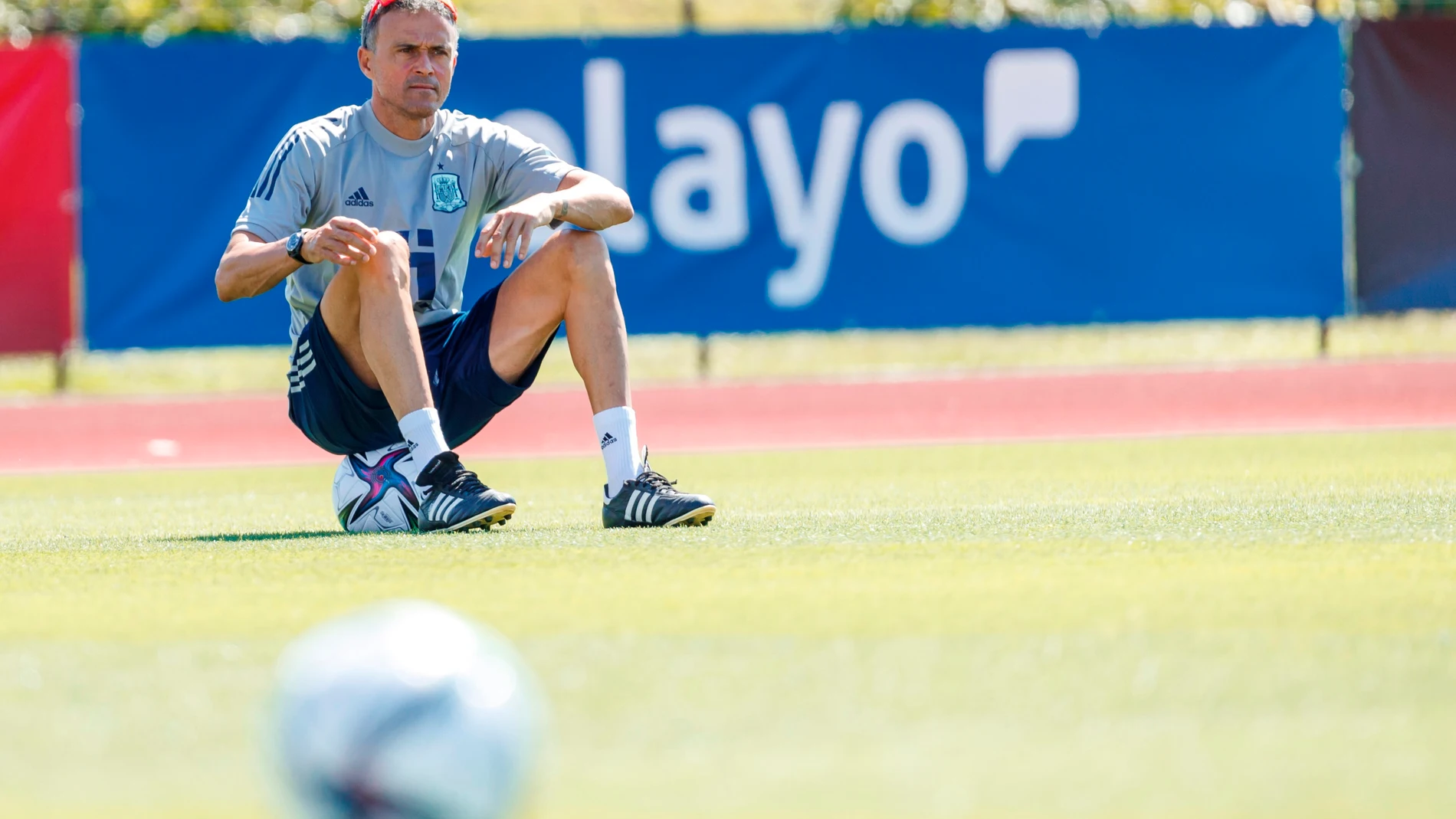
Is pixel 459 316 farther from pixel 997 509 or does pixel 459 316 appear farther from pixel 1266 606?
pixel 1266 606

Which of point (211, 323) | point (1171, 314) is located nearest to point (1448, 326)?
point (1171, 314)

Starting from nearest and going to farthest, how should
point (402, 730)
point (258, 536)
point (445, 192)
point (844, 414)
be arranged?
point (402, 730) < point (258, 536) < point (445, 192) < point (844, 414)

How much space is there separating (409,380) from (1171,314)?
6.44 meters

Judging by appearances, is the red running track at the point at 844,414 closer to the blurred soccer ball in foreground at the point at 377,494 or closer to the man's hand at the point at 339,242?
the blurred soccer ball in foreground at the point at 377,494

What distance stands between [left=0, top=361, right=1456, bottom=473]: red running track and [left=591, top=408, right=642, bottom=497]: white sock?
4026 mm

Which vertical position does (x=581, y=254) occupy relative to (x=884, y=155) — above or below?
below

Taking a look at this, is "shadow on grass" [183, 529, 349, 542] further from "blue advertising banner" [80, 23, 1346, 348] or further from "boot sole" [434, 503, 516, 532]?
"blue advertising banner" [80, 23, 1346, 348]

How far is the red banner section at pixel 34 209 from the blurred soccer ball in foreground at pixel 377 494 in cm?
552

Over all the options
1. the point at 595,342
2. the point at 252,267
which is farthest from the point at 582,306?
the point at 252,267

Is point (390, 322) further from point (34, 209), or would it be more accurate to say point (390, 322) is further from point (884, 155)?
point (34, 209)

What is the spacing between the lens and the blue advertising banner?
32.2ft

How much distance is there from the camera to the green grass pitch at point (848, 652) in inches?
84.6

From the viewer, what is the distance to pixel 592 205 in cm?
482

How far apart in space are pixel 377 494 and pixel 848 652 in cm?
220
